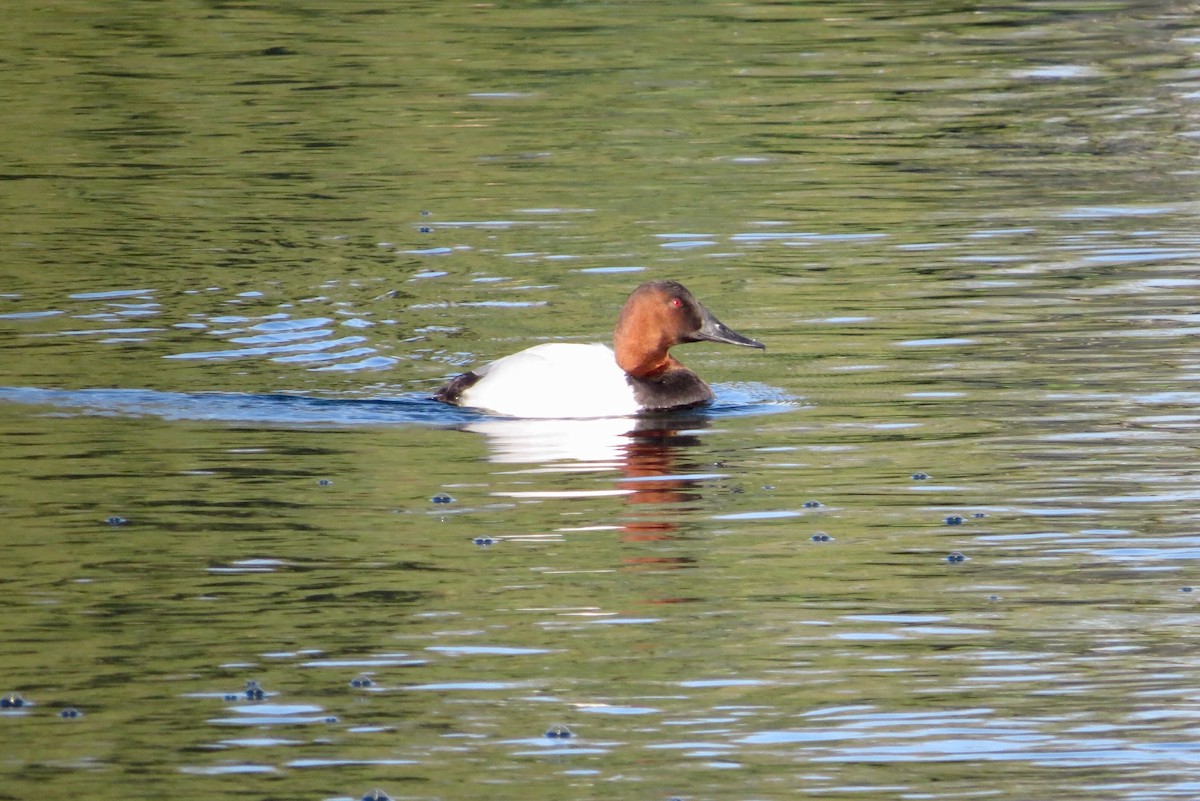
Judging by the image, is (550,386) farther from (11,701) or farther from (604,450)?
(11,701)

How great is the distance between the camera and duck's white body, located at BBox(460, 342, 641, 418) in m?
12.8

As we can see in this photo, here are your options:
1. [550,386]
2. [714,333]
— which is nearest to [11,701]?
[550,386]

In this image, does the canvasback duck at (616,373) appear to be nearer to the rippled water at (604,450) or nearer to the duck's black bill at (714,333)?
the duck's black bill at (714,333)

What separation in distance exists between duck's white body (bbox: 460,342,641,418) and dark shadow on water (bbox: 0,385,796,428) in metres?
0.16

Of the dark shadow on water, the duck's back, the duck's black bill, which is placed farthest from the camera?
the duck's black bill

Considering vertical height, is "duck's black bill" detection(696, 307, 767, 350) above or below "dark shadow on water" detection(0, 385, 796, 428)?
above

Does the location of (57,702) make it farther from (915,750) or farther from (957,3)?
(957,3)

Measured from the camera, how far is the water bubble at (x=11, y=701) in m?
7.61

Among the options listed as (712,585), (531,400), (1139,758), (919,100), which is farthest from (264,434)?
(919,100)

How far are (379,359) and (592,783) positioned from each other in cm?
775

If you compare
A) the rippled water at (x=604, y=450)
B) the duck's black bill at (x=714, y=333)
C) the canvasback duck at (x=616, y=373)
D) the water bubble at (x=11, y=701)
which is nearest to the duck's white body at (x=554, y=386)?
the canvasback duck at (x=616, y=373)

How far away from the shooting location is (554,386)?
12859mm

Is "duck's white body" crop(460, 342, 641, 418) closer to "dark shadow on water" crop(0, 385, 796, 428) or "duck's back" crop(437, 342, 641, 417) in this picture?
"duck's back" crop(437, 342, 641, 417)

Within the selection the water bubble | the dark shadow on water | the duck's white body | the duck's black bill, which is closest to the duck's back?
the duck's white body
